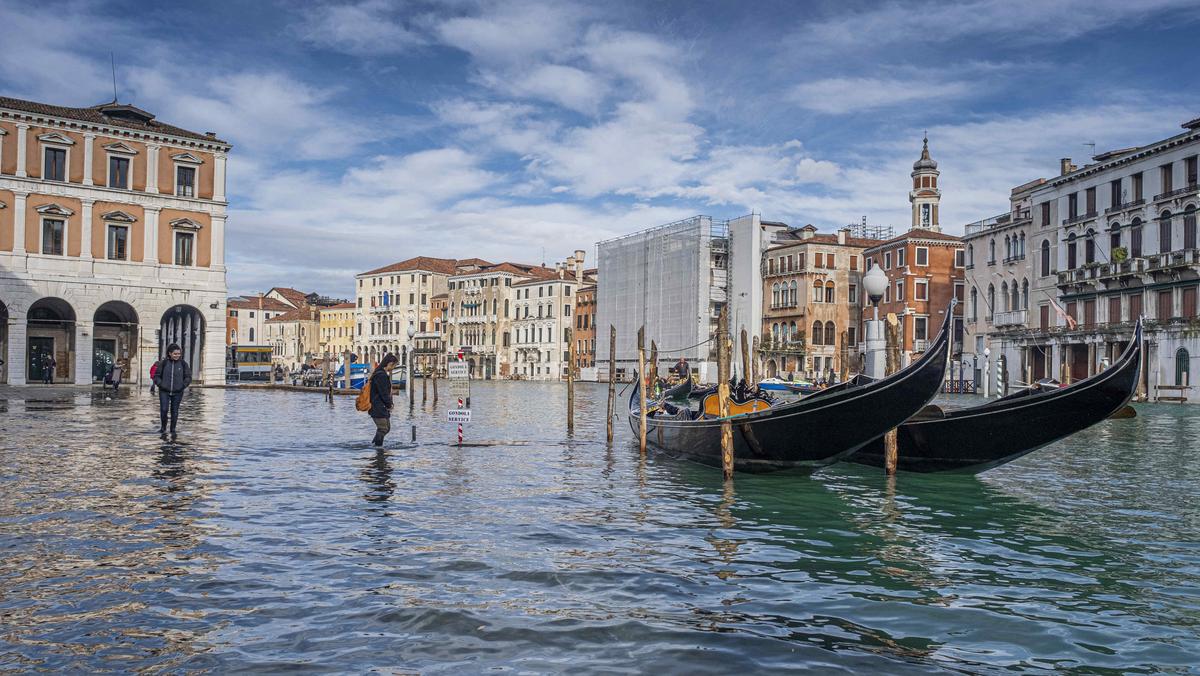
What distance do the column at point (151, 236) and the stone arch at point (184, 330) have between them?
71.4 inches

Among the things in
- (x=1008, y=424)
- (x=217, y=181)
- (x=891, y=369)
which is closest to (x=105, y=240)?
(x=217, y=181)

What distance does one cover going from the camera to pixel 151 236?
32.1 meters

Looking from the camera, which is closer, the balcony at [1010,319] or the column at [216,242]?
the column at [216,242]

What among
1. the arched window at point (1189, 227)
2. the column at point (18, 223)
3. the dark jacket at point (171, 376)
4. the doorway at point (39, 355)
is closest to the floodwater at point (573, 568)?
the dark jacket at point (171, 376)

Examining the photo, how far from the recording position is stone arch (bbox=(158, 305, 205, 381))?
33000 mm

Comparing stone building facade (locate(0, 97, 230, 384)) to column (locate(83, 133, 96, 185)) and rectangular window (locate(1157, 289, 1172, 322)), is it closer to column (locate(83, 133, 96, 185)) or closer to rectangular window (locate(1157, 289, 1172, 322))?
column (locate(83, 133, 96, 185))

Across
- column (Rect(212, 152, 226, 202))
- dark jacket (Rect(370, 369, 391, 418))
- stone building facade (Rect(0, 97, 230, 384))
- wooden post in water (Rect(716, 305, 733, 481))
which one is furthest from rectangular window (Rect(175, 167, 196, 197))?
wooden post in water (Rect(716, 305, 733, 481))

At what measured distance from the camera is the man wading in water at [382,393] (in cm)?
1290

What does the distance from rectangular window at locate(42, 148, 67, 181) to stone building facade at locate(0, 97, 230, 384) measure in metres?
0.03

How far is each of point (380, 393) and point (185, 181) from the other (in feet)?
76.9

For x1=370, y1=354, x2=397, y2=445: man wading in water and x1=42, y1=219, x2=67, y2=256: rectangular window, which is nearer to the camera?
x1=370, y1=354, x2=397, y2=445: man wading in water

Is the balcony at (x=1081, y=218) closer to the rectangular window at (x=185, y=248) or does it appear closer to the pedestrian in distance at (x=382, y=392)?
the rectangular window at (x=185, y=248)

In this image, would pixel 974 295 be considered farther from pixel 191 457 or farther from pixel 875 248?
pixel 191 457

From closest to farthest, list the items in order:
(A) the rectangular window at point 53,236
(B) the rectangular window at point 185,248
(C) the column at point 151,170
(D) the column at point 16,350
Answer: (D) the column at point 16,350 < (A) the rectangular window at point 53,236 < (C) the column at point 151,170 < (B) the rectangular window at point 185,248
